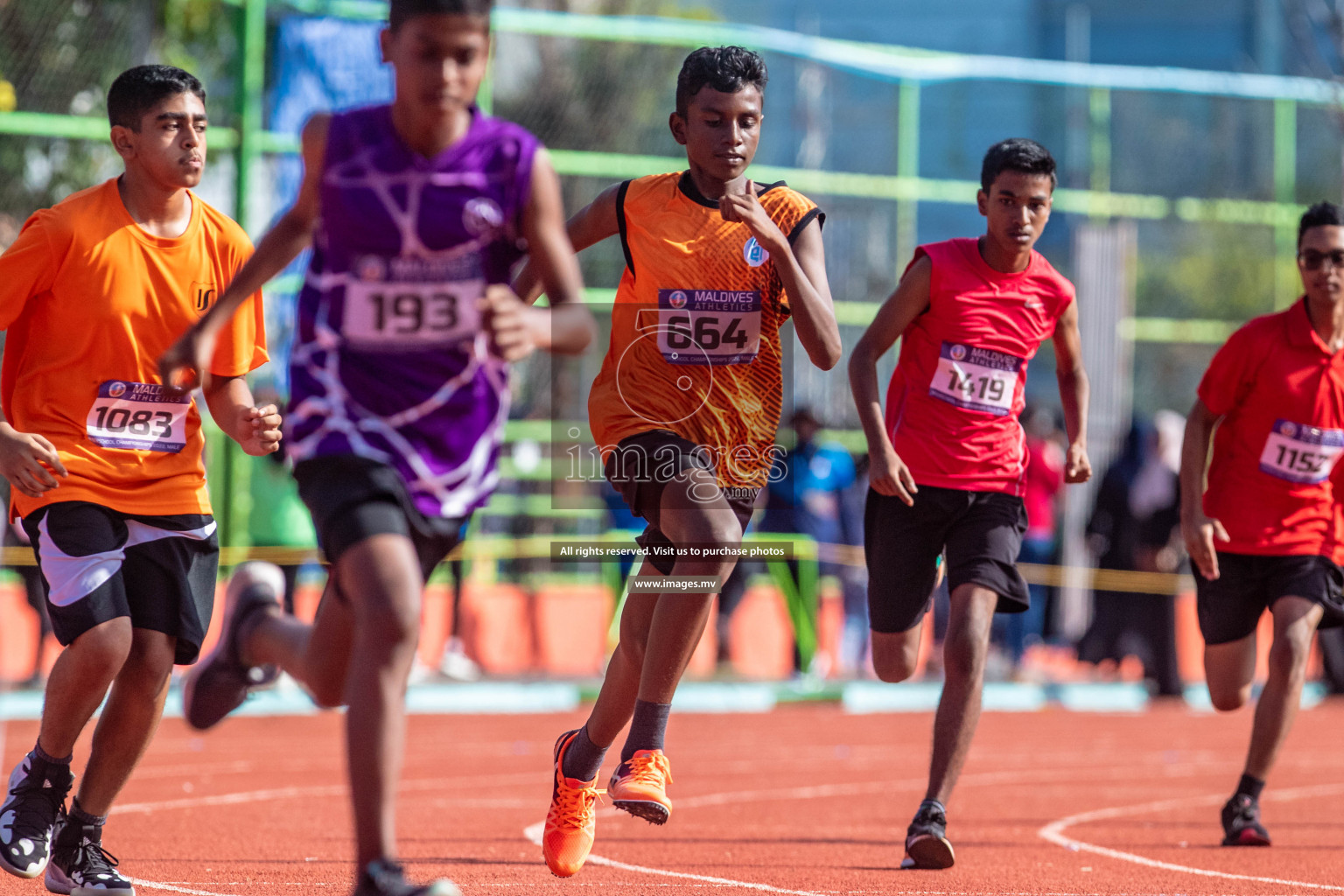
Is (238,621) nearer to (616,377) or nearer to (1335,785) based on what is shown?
(616,377)

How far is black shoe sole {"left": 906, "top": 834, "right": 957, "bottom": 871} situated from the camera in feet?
20.4

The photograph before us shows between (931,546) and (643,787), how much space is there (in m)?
1.87

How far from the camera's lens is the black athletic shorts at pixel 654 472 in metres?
5.52

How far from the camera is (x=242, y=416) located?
522 cm

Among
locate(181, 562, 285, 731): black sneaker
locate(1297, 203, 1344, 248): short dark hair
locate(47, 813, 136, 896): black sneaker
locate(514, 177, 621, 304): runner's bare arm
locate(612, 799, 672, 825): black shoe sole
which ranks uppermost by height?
locate(1297, 203, 1344, 248): short dark hair

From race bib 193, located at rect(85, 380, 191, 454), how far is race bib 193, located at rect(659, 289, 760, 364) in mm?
1447

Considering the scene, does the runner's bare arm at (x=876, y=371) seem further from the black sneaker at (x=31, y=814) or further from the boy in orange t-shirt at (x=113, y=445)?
the black sneaker at (x=31, y=814)

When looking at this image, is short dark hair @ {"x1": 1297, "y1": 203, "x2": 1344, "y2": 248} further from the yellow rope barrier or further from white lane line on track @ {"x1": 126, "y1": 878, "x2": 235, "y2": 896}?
the yellow rope barrier

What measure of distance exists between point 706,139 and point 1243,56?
50.6 meters

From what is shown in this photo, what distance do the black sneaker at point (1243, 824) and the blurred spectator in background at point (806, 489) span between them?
8.20 m

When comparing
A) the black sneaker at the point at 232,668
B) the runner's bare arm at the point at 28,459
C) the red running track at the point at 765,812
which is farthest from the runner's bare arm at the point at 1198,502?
the runner's bare arm at the point at 28,459

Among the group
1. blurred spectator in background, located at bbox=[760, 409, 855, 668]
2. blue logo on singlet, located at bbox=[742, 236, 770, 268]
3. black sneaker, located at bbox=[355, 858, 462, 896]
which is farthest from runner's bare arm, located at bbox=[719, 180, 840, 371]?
blurred spectator in background, located at bbox=[760, 409, 855, 668]

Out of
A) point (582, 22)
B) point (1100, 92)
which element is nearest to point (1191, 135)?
point (1100, 92)

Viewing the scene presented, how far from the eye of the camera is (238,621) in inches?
214
